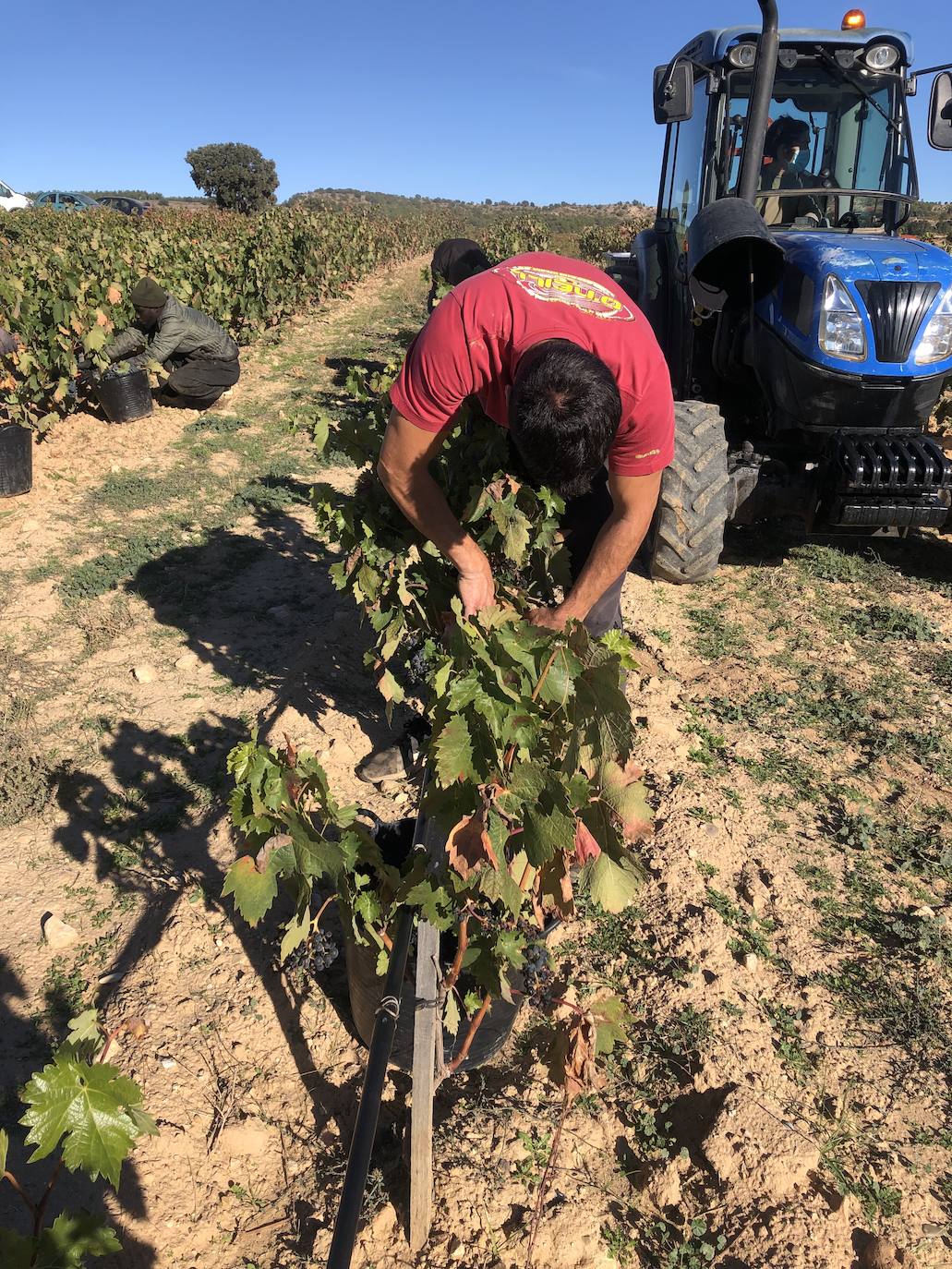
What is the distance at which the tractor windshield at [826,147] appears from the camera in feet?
14.8

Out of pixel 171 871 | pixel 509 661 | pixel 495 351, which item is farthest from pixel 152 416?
pixel 509 661

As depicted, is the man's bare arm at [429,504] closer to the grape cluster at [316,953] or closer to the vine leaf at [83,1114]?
the grape cluster at [316,953]

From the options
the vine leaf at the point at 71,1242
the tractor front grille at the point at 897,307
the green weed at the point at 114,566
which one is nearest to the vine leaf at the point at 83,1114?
the vine leaf at the point at 71,1242

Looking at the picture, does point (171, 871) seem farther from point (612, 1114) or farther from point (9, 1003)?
point (612, 1114)

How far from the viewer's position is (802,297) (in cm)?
397

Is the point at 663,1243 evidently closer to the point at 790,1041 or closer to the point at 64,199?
the point at 790,1041

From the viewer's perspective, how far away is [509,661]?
60.3 inches

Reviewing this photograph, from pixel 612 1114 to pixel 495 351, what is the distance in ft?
6.71

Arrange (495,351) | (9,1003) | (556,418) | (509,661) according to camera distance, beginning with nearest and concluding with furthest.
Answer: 1. (509,661)
2. (556,418)
3. (495,351)
4. (9,1003)

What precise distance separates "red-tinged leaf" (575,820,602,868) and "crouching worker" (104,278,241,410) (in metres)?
7.03

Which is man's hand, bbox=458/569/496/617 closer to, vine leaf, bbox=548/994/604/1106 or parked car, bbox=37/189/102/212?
vine leaf, bbox=548/994/604/1106

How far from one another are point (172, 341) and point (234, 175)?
146 ft

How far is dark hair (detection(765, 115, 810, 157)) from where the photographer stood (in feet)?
15.0

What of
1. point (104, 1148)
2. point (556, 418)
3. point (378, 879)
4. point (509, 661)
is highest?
point (556, 418)
